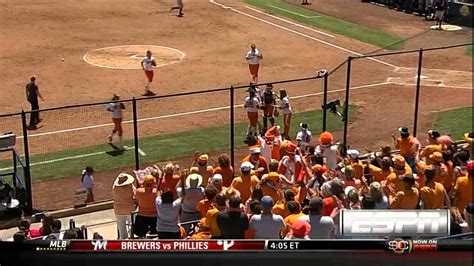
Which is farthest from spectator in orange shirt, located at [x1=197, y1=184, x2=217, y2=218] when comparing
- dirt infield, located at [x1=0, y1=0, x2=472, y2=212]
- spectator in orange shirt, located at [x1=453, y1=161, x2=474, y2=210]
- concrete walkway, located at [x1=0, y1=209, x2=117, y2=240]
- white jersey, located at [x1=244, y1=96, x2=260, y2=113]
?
white jersey, located at [x1=244, y1=96, x2=260, y2=113]

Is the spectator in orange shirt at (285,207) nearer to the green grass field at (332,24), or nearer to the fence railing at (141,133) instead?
the fence railing at (141,133)

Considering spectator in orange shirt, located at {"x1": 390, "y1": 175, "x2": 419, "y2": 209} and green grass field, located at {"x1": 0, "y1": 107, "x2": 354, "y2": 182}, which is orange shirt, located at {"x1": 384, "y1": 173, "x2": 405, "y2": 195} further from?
green grass field, located at {"x1": 0, "y1": 107, "x2": 354, "y2": 182}

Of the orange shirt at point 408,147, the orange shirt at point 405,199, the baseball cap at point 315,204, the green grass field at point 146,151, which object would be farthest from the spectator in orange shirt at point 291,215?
the green grass field at point 146,151

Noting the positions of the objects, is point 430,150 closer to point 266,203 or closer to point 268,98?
point 266,203

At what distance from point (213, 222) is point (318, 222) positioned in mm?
1319

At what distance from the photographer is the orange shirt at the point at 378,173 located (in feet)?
37.6

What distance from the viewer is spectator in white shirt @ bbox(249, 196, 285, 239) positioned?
891 cm

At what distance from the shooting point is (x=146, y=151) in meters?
18.7

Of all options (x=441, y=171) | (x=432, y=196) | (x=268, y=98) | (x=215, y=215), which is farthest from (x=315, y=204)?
(x=268, y=98)

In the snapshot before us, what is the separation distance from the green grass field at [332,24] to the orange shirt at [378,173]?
20096mm

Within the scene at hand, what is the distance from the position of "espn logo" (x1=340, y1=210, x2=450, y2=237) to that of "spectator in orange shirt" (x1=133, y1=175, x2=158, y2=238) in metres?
4.26

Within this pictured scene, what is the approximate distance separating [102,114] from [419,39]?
17.6 meters

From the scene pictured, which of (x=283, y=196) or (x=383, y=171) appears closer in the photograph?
(x=283, y=196)

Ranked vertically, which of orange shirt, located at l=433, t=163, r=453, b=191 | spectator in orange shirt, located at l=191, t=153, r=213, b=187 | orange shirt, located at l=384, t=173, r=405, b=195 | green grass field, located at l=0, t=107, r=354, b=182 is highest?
orange shirt, located at l=384, t=173, r=405, b=195
